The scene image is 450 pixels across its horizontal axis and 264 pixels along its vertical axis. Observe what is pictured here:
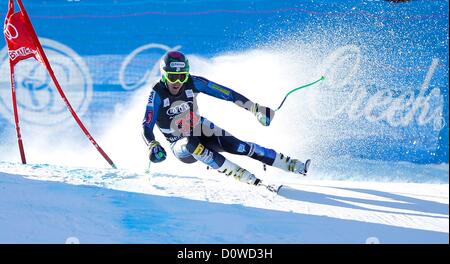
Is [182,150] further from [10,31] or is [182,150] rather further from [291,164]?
[10,31]

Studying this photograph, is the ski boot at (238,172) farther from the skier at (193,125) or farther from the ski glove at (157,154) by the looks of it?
the ski glove at (157,154)

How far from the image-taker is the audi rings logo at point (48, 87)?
5.66 metres

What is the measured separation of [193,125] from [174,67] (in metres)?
0.54

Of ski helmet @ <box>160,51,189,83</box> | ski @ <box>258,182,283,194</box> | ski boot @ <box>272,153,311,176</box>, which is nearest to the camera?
ski @ <box>258,182,283,194</box>

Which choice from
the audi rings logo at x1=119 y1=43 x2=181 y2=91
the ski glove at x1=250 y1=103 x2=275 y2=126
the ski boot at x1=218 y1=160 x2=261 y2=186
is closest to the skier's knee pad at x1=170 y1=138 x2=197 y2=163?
Answer: the ski boot at x1=218 y1=160 x2=261 y2=186

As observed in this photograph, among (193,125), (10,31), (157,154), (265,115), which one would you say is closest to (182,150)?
(193,125)

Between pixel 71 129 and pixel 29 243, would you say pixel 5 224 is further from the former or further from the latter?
pixel 71 129

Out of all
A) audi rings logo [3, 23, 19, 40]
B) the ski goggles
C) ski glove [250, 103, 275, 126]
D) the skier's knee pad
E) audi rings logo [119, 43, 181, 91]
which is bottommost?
the skier's knee pad

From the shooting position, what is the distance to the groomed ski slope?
11.2 feet

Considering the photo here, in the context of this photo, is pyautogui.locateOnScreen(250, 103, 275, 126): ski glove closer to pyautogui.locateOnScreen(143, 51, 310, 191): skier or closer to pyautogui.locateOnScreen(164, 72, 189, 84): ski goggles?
pyautogui.locateOnScreen(143, 51, 310, 191): skier

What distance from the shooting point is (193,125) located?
4.70m

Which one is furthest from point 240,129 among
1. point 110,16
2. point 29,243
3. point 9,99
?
point 29,243

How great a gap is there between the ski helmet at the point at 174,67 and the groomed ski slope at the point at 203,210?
83 cm

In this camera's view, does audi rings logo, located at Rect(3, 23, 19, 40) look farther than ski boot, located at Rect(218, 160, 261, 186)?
Yes
